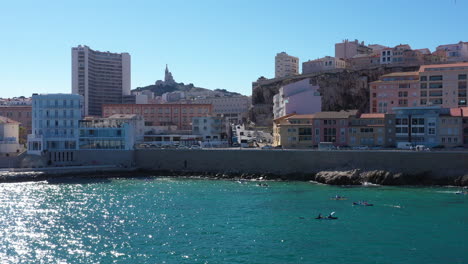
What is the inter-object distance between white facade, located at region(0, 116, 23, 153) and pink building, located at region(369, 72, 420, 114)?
A: 6907 centimetres

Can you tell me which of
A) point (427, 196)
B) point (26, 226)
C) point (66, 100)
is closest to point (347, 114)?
point (427, 196)

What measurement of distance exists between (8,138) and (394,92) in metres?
73.6

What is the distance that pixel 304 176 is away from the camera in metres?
72.1

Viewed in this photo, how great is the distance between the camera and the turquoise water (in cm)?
3491

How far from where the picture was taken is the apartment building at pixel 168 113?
119m

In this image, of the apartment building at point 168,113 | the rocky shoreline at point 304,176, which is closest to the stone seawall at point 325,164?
the rocky shoreline at point 304,176

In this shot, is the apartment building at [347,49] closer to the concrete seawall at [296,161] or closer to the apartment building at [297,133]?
the apartment building at [297,133]

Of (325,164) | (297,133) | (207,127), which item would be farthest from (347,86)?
(325,164)

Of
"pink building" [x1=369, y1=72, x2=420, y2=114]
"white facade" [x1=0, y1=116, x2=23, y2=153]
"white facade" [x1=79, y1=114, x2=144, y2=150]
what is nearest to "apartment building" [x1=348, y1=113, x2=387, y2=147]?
"pink building" [x1=369, y1=72, x2=420, y2=114]

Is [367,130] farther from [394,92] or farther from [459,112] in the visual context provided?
[394,92]

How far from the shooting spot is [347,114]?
82125 mm

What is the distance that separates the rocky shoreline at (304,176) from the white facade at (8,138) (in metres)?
12.6

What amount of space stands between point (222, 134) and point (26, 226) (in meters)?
65.3

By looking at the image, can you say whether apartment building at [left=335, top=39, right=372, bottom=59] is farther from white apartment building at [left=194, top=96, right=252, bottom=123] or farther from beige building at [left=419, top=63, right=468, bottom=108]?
beige building at [left=419, top=63, right=468, bottom=108]
